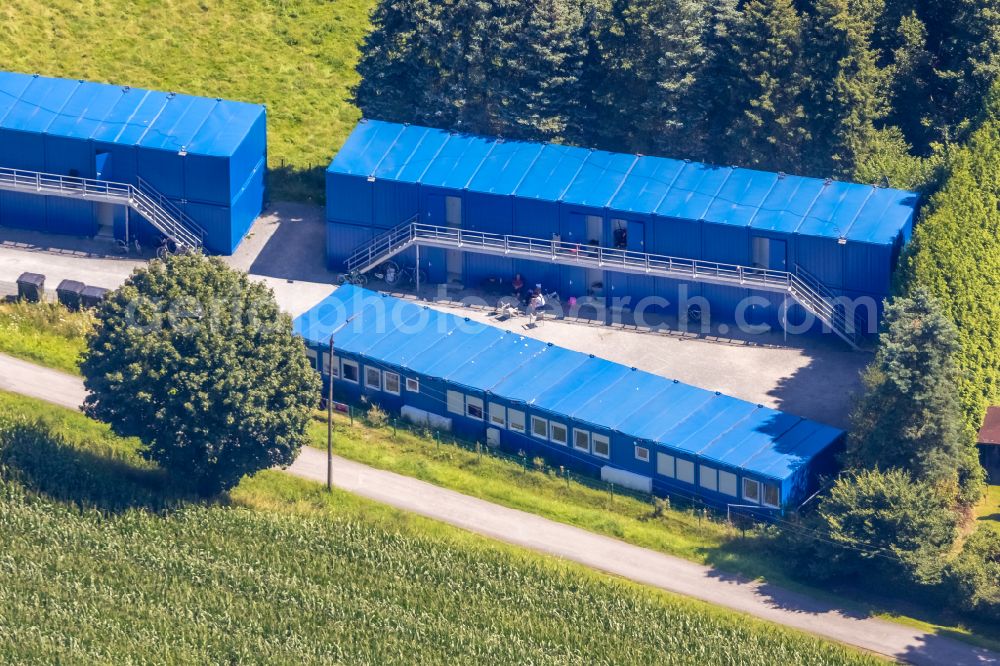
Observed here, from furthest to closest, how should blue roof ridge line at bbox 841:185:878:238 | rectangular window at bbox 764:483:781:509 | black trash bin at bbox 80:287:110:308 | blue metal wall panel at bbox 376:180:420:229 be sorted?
blue metal wall panel at bbox 376:180:420:229 → black trash bin at bbox 80:287:110:308 → blue roof ridge line at bbox 841:185:878:238 → rectangular window at bbox 764:483:781:509

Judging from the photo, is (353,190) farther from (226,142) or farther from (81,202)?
(81,202)

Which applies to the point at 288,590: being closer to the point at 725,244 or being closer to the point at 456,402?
the point at 456,402

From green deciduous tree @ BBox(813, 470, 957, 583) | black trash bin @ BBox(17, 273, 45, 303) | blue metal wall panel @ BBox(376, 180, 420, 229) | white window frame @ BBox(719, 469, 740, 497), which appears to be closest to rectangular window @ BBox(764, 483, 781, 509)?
white window frame @ BBox(719, 469, 740, 497)

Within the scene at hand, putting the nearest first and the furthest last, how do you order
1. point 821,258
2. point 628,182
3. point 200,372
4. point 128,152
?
point 200,372, point 821,258, point 628,182, point 128,152

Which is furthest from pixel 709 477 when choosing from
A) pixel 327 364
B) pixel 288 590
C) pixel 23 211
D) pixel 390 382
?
pixel 23 211

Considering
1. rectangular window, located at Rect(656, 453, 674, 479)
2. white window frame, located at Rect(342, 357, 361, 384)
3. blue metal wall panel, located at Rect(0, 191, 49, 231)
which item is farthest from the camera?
blue metal wall panel, located at Rect(0, 191, 49, 231)

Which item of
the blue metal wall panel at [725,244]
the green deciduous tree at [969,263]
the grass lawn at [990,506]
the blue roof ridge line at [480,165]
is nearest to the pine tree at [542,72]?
the blue roof ridge line at [480,165]

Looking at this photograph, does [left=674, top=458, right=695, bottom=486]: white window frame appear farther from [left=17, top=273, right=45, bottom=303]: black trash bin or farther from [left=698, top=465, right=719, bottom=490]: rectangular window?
[left=17, top=273, right=45, bottom=303]: black trash bin
